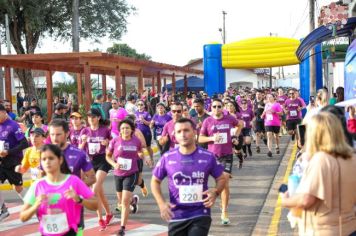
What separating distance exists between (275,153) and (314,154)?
41.6 ft

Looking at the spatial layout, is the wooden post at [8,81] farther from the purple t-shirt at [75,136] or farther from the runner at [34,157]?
the runner at [34,157]

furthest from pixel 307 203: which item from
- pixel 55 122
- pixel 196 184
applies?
pixel 55 122

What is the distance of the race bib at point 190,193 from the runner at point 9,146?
14.9ft

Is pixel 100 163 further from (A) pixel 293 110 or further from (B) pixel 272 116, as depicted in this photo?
(A) pixel 293 110

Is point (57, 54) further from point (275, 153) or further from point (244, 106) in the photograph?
point (275, 153)

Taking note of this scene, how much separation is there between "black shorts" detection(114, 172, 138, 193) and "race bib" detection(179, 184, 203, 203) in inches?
114

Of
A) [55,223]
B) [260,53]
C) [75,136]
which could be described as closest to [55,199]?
[55,223]

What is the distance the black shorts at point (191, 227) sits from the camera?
503 cm

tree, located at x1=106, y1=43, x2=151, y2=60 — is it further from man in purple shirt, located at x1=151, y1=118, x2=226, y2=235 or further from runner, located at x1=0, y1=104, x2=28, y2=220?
man in purple shirt, located at x1=151, y1=118, x2=226, y2=235

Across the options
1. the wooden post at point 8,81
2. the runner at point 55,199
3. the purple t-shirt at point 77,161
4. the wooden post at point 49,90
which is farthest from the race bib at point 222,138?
the wooden post at point 49,90

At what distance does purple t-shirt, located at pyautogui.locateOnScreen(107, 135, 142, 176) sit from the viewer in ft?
26.3

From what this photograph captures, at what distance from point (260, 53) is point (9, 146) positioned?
54.5ft

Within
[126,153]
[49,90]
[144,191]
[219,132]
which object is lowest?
[144,191]

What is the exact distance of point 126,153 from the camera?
26.5 ft
